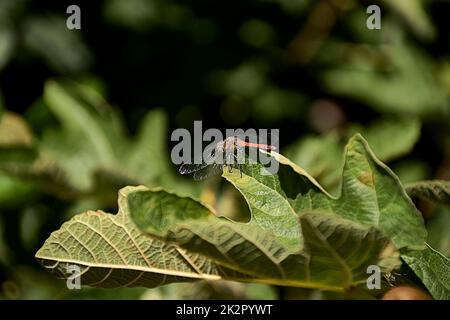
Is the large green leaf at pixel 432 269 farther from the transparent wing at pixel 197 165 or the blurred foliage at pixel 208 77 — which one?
the blurred foliage at pixel 208 77

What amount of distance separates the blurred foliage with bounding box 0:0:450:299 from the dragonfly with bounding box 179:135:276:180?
1.37 ft

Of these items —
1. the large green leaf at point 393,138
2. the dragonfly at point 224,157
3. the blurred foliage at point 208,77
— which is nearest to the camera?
the dragonfly at point 224,157

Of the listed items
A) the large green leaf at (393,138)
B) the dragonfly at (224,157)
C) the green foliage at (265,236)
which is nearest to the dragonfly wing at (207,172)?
the dragonfly at (224,157)

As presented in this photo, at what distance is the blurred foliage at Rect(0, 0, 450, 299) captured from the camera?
5.93 feet

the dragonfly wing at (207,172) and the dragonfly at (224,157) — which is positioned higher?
the dragonfly at (224,157)

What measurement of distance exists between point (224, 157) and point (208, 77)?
5.51 feet

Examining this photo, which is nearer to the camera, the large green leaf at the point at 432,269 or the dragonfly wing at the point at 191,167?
the large green leaf at the point at 432,269

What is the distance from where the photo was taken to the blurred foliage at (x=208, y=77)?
181cm

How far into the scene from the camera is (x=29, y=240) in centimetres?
164

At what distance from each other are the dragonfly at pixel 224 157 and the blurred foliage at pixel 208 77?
0.42 meters

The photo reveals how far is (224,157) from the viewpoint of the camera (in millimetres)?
1138

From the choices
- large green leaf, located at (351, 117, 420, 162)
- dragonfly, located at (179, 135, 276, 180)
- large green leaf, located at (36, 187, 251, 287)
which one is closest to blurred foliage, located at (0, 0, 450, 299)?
large green leaf, located at (351, 117, 420, 162)

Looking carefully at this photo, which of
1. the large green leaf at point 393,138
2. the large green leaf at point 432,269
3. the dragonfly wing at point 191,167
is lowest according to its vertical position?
the large green leaf at point 432,269

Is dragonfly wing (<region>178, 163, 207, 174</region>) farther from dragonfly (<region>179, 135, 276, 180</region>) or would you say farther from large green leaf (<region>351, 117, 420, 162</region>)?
large green leaf (<region>351, 117, 420, 162</region>)
